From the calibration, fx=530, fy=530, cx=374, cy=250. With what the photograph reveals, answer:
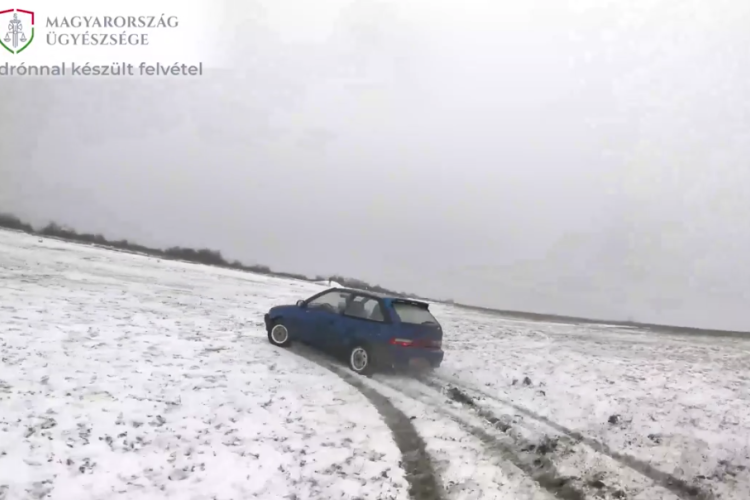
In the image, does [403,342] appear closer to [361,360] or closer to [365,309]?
[361,360]

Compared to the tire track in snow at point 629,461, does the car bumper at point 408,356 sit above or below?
above

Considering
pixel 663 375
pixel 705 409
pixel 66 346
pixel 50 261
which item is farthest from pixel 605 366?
pixel 50 261

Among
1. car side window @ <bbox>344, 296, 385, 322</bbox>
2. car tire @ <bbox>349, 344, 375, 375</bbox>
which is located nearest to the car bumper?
car tire @ <bbox>349, 344, 375, 375</bbox>

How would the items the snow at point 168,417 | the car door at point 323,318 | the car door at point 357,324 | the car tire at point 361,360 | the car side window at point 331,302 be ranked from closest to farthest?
the snow at point 168,417 → the car tire at point 361,360 → the car door at point 357,324 → the car door at point 323,318 → the car side window at point 331,302

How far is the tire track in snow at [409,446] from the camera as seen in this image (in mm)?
5586

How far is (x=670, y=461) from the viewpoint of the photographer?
707 cm

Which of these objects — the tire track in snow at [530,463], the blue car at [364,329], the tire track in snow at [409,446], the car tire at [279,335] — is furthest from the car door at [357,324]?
the tire track in snow at [530,463]

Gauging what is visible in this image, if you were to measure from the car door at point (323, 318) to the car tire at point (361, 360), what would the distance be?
78 centimetres

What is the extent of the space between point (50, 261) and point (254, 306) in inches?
413

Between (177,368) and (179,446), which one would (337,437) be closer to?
(179,446)

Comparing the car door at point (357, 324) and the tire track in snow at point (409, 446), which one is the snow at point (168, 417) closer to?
the tire track in snow at point (409, 446)

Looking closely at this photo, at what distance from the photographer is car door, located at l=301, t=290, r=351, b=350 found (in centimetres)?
1163

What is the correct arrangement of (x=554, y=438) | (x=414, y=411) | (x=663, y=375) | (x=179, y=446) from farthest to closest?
(x=663, y=375) → (x=414, y=411) → (x=554, y=438) → (x=179, y=446)

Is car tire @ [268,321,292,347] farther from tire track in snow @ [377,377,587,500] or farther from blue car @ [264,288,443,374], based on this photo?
tire track in snow @ [377,377,587,500]
